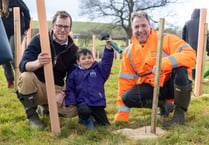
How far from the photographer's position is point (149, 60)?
3535mm

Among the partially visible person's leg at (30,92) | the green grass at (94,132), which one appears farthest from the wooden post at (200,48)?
the partially visible person's leg at (30,92)

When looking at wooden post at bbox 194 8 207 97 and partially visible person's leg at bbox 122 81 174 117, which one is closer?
partially visible person's leg at bbox 122 81 174 117

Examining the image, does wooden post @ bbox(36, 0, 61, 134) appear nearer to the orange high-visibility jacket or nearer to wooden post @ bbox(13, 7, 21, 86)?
the orange high-visibility jacket

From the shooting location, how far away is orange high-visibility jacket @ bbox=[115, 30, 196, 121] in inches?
130

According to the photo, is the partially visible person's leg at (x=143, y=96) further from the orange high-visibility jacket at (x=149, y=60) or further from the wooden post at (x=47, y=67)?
the wooden post at (x=47, y=67)

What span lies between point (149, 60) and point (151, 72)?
19 cm

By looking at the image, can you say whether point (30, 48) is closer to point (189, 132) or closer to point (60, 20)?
point (60, 20)

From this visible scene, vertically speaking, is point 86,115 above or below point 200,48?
below

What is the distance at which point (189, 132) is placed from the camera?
3010 millimetres

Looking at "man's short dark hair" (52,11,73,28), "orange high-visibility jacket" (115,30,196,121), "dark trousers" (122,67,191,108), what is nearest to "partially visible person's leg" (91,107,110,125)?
"orange high-visibility jacket" (115,30,196,121)

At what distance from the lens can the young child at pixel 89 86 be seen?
3.43 m

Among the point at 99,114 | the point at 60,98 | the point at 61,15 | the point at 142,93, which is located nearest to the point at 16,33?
the point at 61,15

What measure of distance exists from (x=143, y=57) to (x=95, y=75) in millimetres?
645

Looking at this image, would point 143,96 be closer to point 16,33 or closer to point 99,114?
point 99,114
